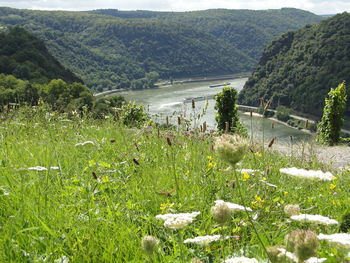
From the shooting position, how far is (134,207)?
8.28 feet

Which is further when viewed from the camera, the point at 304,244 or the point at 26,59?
the point at 26,59

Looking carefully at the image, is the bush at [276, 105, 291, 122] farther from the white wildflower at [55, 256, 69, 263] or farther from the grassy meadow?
the white wildflower at [55, 256, 69, 263]

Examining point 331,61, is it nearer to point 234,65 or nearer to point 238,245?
point 234,65

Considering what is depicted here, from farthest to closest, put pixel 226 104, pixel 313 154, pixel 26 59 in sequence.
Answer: pixel 26 59
pixel 226 104
pixel 313 154

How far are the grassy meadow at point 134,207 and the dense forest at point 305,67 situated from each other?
7557 cm

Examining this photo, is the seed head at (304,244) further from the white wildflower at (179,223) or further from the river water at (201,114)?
the river water at (201,114)

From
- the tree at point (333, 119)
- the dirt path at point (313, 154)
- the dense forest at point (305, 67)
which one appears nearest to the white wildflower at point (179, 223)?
the dirt path at point (313, 154)

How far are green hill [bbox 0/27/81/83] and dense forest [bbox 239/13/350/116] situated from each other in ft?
139

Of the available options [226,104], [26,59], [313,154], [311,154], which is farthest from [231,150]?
[26,59]

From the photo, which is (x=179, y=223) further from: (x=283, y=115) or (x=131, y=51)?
(x=131, y=51)

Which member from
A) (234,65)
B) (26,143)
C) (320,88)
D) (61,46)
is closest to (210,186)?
(26,143)

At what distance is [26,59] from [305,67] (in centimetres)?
6602

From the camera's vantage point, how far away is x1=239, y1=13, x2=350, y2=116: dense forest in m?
81.3

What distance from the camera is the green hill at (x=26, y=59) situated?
4806cm
